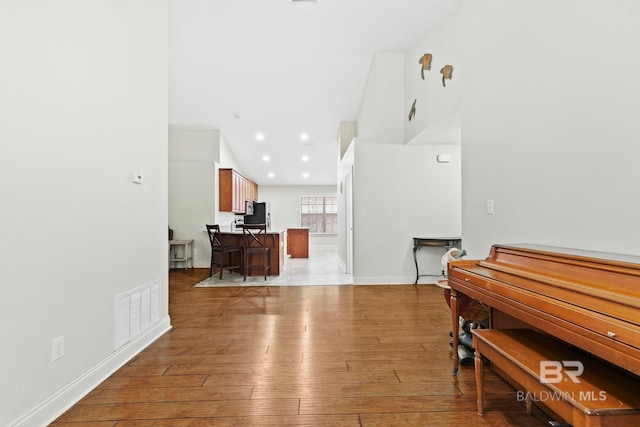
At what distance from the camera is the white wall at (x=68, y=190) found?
1.37 meters

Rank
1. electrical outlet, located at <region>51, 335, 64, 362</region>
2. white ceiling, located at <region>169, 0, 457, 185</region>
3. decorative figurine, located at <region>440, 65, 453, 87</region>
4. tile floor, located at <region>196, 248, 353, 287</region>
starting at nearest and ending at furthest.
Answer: electrical outlet, located at <region>51, 335, 64, 362</region>
decorative figurine, located at <region>440, 65, 453, 87</region>
white ceiling, located at <region>169, 0, 457, 185</region>
tile floor, located at <region>196, 248, 353, 287</region>

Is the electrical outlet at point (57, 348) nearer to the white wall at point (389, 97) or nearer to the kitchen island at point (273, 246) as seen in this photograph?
the kitchen island at point (273, 246)

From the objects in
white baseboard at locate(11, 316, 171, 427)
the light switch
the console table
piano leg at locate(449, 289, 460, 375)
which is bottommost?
white baseboard at locate(11, 316, 171, 427)

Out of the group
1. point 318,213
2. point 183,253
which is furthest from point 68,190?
point 318,213

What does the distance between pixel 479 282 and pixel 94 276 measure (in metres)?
2.38

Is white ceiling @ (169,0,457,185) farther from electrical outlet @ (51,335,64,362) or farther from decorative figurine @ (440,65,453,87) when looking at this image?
electrical outlet @ (51,335,64,362)

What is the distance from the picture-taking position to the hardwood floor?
1.58 meters

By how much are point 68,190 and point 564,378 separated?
2551 mm

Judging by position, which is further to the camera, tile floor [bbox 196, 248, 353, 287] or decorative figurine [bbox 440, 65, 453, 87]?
tile floor [bbox 196, 248, 353, 287]

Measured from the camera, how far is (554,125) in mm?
1913

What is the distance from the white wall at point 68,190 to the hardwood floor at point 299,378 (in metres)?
0.32

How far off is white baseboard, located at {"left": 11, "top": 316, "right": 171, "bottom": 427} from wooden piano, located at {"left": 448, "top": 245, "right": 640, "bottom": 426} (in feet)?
7.47

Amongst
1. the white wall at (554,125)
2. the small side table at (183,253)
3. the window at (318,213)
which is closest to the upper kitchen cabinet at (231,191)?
the small side table at (183,253)

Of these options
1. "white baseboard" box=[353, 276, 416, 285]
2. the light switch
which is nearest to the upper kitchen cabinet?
"white baseboard" box=[353, 276, 416, 285]
